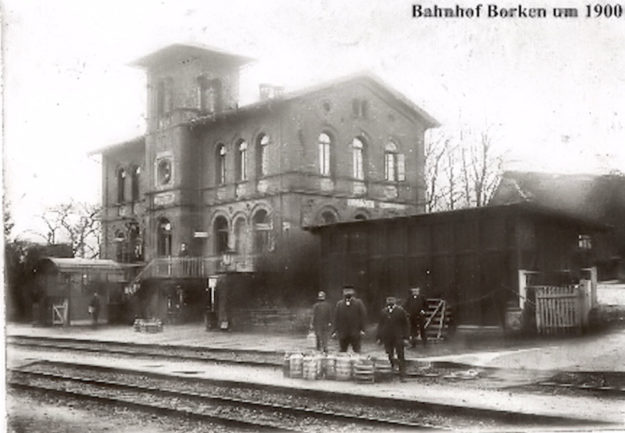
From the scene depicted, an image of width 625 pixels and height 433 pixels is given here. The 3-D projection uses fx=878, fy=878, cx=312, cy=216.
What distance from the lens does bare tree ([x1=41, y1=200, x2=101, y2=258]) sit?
50.6ft

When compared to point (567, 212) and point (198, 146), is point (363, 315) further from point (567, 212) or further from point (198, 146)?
point (198, 146)

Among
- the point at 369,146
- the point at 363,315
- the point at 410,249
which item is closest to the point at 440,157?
the point at 369,146

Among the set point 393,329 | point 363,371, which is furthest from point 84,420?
point 393,329

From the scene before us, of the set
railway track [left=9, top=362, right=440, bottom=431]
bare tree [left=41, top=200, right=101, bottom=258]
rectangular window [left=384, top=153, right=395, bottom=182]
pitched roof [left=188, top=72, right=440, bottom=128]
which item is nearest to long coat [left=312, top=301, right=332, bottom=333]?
railway track [left=9, top=362, right=440, bottom=431]

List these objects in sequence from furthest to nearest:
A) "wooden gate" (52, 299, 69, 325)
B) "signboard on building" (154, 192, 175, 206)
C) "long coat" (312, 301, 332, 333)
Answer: "signboard on building" (154, 192, 175, 206) < "wooden gate" (52, 299, 69, 325) < "long coat" (312, 301, 332, 333)

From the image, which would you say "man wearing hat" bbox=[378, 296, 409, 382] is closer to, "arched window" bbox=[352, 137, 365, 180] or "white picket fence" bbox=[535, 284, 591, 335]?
"white picket fence" bbox=[535, 284, 591, 335]

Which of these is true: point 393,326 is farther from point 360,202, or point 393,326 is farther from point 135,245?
point 135,245

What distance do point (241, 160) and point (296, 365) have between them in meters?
12.4

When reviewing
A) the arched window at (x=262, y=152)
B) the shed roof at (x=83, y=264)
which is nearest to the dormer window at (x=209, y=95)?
the arched window at (x=262, y=152)

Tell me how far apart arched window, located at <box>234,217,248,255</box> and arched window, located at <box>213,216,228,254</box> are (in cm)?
44

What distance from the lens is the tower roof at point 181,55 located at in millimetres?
13117

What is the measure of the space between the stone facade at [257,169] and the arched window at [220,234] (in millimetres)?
44

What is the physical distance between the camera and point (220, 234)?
2719 centimetres

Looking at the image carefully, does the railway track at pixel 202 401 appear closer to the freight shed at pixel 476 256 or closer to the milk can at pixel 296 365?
the milk can at pixel 296 365
